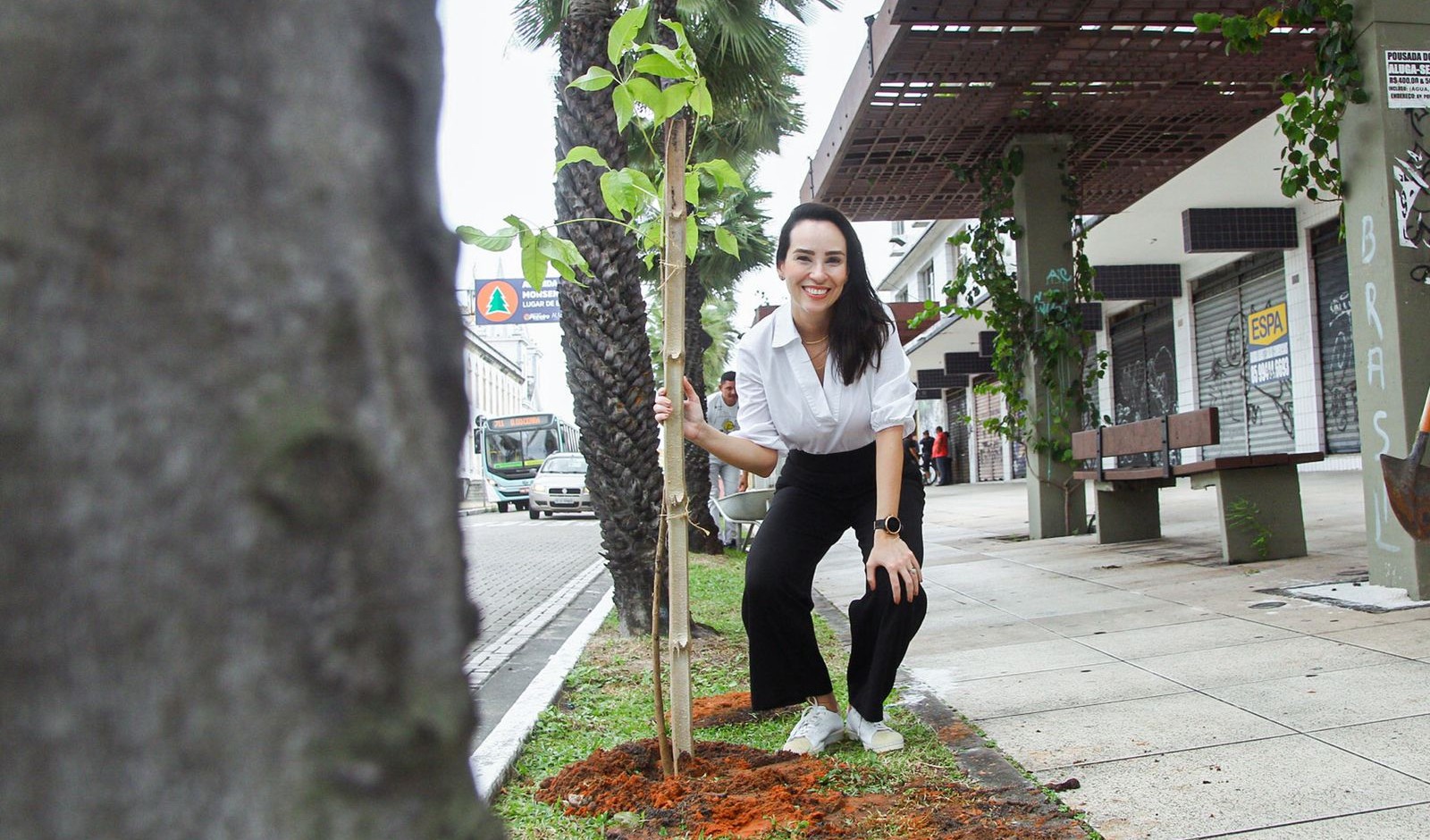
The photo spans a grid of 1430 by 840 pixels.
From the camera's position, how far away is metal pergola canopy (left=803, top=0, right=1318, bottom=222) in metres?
7.96

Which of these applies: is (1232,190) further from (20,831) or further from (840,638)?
(20,831)

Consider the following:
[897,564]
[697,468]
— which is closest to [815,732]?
[897,564]

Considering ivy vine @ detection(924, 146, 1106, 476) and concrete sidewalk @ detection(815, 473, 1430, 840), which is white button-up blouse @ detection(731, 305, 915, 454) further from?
ivy vine @ detection(924, 146, 1106, 476)

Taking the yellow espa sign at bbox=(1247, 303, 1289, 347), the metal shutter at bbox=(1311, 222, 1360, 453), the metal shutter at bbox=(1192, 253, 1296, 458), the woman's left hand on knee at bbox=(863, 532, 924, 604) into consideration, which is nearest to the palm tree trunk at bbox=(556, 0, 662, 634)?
the woman's left hand on knee at bbox=(863, 532, 924, 604)

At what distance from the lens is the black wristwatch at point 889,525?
3.15m

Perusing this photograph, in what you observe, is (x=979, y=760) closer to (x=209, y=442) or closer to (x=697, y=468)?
(x=209, y=442)

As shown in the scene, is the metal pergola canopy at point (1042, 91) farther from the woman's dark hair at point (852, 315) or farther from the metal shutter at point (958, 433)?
the metal shutter at point (958, 433)

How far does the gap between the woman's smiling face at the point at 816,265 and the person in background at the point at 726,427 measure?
700cm

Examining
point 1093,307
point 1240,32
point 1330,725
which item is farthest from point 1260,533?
point 1093,307

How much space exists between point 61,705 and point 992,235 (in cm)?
1026

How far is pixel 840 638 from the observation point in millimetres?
5469

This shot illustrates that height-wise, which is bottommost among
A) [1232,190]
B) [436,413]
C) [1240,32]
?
[436,413]

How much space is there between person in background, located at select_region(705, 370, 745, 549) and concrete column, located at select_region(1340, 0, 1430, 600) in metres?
5.97

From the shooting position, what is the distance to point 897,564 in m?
3.17
